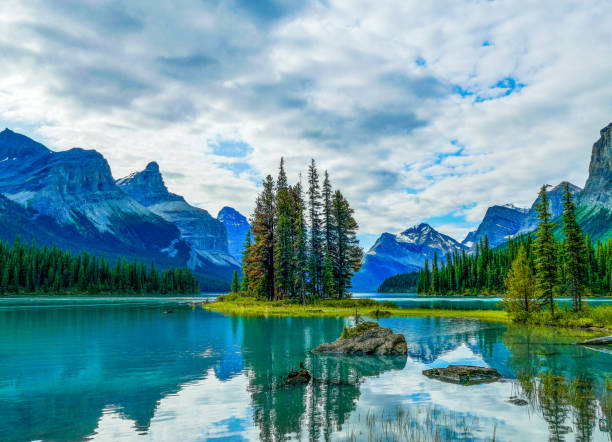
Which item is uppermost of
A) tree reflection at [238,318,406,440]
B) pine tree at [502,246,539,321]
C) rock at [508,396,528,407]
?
pine tree at [502,246,539,321]

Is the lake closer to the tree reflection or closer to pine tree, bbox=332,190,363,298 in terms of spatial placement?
the tree reflection

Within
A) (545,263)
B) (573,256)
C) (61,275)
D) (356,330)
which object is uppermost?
(573,256)

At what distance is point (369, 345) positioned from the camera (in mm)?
25641

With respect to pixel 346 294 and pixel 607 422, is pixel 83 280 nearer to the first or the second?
pixel 346 294

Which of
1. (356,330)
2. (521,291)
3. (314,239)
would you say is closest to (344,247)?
(314,239)

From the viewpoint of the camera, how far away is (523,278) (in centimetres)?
4456

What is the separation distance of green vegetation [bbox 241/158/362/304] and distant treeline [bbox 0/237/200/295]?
106 meters

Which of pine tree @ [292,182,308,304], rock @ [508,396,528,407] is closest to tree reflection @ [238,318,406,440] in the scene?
rock @ [508,396,528,407]

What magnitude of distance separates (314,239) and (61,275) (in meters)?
125

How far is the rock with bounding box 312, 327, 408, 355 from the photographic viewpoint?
25.1 metres

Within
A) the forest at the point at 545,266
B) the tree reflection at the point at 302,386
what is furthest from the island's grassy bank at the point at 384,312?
the tree reflection at the point at 302,386

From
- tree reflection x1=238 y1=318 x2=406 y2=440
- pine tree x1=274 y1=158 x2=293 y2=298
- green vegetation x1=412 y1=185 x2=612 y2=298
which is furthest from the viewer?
pine tree x1=274 y1=158 x2=293 y2=298

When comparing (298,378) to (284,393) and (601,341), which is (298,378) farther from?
(601,341)

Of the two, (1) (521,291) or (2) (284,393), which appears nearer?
(2) (284,393)
